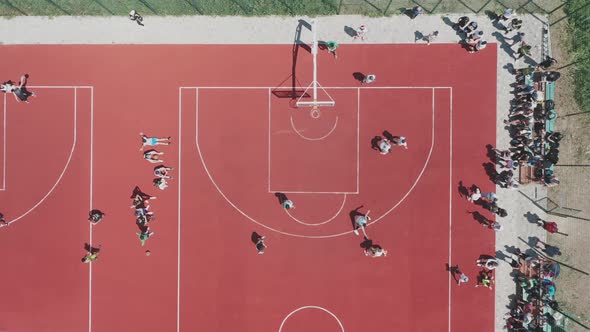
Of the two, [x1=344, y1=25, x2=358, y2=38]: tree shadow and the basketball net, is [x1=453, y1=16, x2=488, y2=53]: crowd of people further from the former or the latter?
the basketball net

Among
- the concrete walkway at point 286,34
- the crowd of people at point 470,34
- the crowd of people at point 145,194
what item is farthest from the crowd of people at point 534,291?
the crowd of people at point 145,194

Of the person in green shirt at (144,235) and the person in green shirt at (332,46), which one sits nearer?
the person in green shirt at (332,46)

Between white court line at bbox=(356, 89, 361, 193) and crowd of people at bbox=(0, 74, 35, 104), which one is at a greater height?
crowd of people at bbox=(0, 74, 35, 104)

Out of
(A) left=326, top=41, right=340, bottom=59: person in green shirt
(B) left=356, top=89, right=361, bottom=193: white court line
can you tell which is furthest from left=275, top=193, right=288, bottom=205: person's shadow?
(A) left=326, top=41, right=340, bottom=59: person in green shirt

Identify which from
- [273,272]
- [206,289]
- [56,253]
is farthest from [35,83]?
[273,272]

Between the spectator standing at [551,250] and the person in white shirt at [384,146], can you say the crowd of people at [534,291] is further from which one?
the person in white shirt at [384,146]

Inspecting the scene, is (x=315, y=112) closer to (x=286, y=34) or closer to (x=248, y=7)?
(x=286, y=34)

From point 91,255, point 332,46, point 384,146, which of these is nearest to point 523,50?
point 384,146
